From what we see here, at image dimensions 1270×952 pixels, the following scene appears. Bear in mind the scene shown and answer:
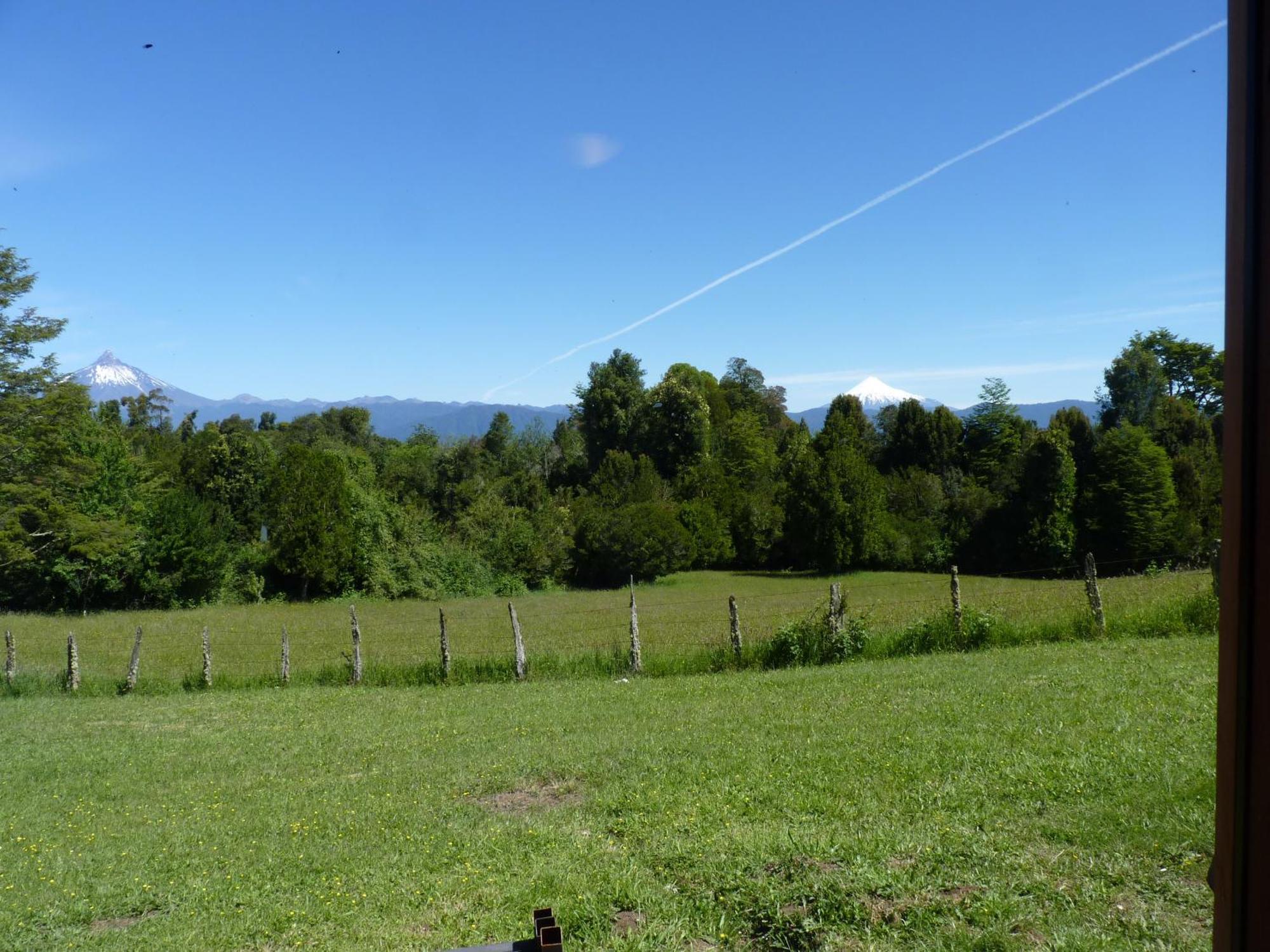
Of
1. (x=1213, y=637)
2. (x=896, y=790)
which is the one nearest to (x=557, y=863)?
(x=896, y=790)

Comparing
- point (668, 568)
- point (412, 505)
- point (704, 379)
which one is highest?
point (704, 379)

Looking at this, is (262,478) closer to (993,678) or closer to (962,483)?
(962,483)

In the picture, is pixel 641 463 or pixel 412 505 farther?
pixel 641 463

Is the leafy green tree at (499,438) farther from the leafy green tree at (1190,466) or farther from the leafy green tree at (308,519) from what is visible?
the leafy green tree at (1190,466)

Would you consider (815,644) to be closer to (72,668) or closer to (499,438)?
(72,668)

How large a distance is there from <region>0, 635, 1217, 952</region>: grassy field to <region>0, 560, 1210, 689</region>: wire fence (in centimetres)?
549

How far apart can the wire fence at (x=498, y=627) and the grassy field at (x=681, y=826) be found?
5.49 meters

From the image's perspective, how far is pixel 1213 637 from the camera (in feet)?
46.0

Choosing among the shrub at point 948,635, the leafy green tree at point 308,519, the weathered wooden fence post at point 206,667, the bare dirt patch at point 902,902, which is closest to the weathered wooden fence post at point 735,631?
the shrub at point 948,635

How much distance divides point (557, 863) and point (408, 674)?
43.3 ft

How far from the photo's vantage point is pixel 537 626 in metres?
32.2

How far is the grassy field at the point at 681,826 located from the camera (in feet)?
16.4

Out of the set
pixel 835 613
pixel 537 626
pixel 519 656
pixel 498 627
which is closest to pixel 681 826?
pixel 835 613

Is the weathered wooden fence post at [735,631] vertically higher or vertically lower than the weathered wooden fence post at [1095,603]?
lower
